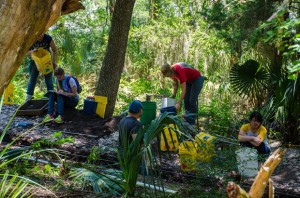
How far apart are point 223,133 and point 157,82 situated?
5.62 m

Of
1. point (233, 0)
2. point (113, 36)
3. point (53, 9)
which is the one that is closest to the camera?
point (53, 9)

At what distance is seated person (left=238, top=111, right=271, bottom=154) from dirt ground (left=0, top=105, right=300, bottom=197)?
505mm

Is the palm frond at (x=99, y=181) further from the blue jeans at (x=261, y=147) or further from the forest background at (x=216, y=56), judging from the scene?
the forest background at (x=216, y=56)

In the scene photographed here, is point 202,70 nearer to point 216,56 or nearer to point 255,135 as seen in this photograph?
point 216,56

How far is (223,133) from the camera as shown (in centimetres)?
993

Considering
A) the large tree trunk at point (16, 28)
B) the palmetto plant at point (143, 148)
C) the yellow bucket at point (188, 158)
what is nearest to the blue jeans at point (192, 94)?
the yellow bucket at point (188, 158)

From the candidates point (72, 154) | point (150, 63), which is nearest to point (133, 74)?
point (150, 63)

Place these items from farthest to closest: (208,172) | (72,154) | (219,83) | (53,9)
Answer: (219,83) → (72,154) → (208,172) → (53,9)

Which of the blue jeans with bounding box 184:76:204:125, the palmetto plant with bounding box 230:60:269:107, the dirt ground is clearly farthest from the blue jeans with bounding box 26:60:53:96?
the palmetto plant with bounding box 230:60:269:107

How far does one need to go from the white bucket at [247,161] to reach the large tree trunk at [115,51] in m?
4.11

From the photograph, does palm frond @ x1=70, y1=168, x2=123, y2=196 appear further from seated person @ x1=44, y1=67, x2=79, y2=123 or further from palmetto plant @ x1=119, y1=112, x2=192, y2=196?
seated person @ x1=44, y1=67, x2=79, y2=123

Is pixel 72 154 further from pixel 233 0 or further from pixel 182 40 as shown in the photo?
pixel 182 40

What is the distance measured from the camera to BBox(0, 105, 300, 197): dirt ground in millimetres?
6715

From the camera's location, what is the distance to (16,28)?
10.1 ft
